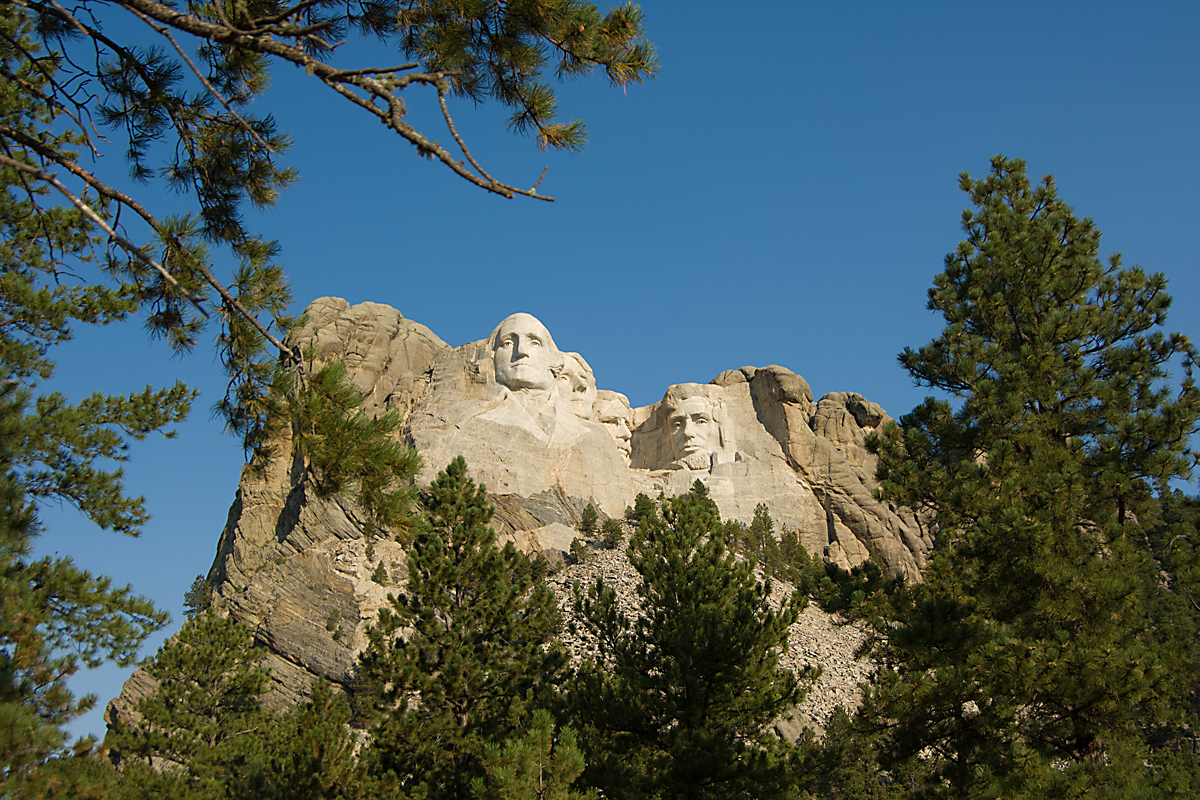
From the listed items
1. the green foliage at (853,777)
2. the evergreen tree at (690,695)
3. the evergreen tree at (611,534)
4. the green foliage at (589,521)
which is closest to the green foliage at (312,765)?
the evergreen tree at (690,695)

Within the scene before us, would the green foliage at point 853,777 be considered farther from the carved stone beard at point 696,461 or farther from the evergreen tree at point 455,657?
the carved stone beard at point 696,461

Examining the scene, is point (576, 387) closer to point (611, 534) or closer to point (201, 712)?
point (611, 534)

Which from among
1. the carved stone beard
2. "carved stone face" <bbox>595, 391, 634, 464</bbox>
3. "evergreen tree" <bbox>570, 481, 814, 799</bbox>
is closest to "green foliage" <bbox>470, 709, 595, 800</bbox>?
"evergreen tree" <bbox>570, 481, 814, 799</bbox>

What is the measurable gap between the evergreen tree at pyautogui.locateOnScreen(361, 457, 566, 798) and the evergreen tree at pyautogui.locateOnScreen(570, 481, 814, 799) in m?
1.12

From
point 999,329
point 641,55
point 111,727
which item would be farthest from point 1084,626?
point 111,727

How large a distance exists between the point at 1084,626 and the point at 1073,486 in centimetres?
146

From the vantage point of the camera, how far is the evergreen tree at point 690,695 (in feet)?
39.1

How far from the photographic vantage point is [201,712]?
19172mm

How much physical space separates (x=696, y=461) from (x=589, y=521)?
715 cm

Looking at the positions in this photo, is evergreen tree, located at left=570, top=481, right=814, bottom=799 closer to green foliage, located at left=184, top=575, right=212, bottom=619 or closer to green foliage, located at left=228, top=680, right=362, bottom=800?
green foliage, located at left=228, top=680, right=362, bottom=800

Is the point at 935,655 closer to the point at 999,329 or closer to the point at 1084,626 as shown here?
the point at 1084,626

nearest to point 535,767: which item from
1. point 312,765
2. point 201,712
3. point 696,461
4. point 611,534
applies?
point 312,765

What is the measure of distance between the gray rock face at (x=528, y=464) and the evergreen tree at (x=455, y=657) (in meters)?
11.4

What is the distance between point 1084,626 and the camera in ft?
31.2
